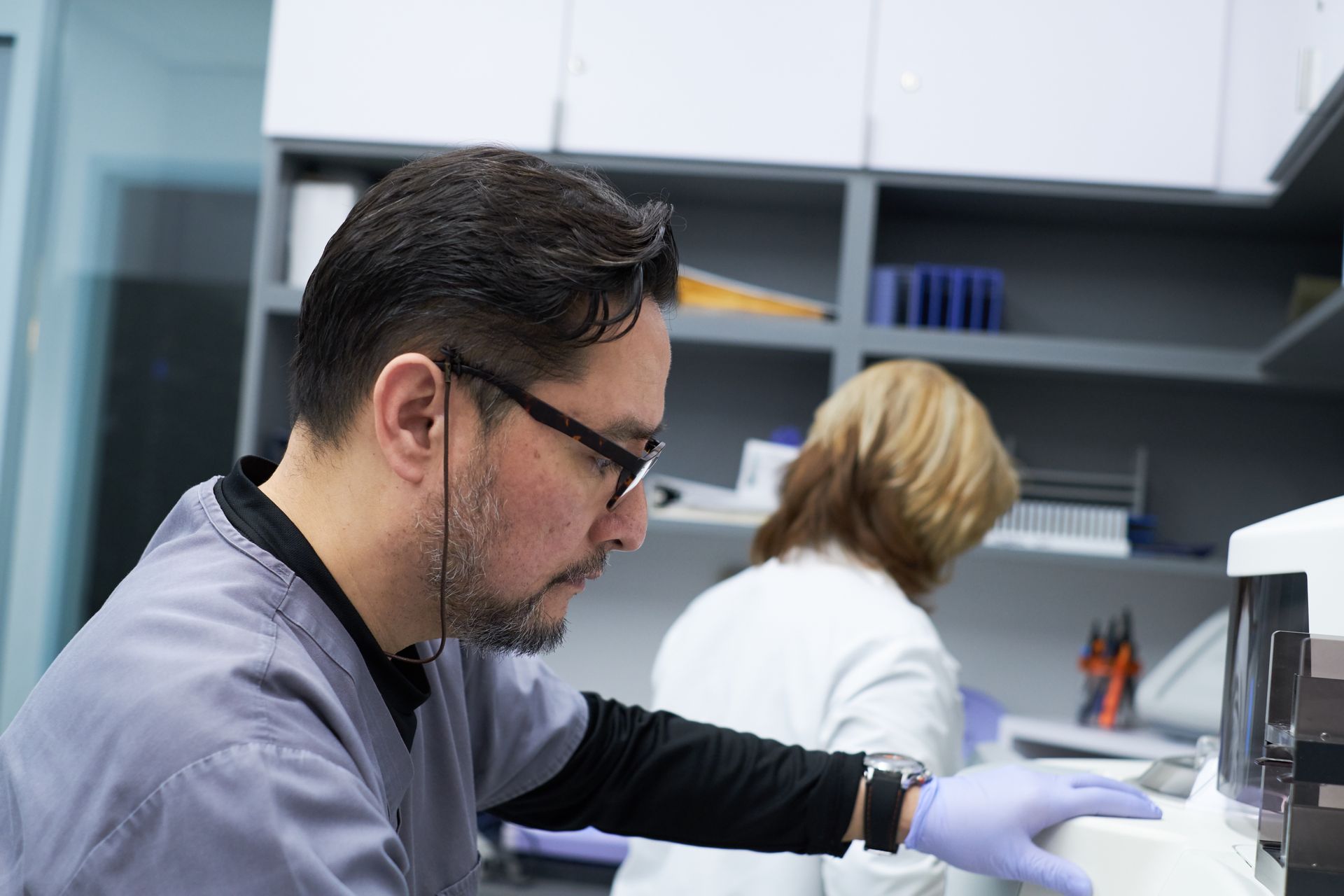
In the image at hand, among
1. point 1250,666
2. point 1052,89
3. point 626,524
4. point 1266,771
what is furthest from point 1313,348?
point 626,524

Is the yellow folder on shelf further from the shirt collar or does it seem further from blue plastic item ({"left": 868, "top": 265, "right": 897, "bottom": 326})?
the shirt collar

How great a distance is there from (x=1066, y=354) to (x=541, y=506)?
1.46m

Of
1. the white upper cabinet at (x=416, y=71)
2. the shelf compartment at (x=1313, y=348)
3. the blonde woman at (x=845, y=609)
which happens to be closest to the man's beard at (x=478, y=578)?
the blonde woman at (x=845, y=609)

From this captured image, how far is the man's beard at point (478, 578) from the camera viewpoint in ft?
2.52

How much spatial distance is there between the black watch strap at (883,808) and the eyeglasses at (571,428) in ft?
1.22

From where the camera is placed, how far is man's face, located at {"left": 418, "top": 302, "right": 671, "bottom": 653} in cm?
77

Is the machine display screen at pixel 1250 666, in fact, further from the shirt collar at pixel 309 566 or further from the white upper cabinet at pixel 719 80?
the white upper cabinet at pixel 719 80

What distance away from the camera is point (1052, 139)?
200 centimetres

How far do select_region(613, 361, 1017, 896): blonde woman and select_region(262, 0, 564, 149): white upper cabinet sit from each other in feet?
3.22

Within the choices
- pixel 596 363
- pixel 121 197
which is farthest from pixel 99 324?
pixel 596 363

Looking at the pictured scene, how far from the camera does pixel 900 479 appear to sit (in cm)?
137

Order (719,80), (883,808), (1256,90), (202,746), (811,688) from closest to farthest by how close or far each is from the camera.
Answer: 1. (202,746)
2. (883,808)
3. (811,688)
4. (1256,90)
5. (719,80)

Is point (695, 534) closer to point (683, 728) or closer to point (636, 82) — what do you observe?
point (636, 82)

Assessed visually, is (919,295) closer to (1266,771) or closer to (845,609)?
(845,609)
